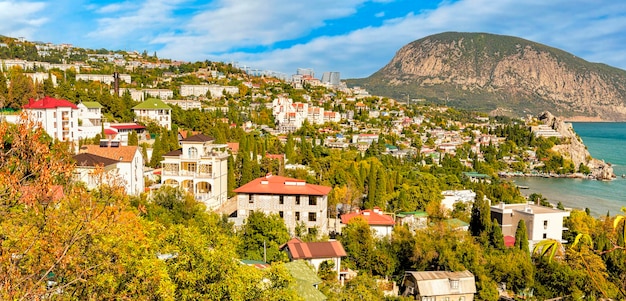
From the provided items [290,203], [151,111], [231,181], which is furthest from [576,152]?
[290,203]

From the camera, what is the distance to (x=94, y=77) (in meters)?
57.6

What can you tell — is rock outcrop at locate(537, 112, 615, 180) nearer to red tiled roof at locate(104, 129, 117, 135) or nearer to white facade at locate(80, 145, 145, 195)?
red tiled roof at locate(104, 129, 117, 135)

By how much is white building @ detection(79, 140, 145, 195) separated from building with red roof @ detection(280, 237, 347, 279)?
8042mm

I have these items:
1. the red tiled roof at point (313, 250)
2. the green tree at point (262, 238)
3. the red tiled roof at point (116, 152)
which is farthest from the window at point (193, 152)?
the red tiled roof at point (313, 250)

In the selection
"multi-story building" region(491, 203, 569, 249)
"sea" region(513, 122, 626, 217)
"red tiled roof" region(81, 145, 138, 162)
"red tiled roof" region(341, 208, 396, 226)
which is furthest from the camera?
"sea" region(513, 122, 626, 217)

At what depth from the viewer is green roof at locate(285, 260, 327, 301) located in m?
10.9

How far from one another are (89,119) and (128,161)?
1424 centimetres

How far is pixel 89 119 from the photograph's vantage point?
105 feet

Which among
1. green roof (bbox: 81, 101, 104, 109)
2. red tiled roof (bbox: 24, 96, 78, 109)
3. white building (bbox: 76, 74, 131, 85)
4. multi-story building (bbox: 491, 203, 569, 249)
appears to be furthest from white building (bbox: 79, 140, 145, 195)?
white building (bbox: 76, 74, 131, 85)

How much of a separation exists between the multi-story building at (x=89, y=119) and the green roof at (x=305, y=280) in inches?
890

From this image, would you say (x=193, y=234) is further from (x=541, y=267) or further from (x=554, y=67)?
(x=554, y=67)

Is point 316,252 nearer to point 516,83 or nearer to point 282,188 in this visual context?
point 282,188

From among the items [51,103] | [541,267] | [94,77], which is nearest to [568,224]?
[541,267]

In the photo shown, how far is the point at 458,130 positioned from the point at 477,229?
2437 inches
